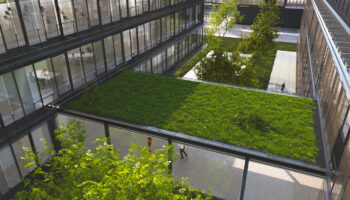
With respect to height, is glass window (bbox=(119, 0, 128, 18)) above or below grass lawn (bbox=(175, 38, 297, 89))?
above

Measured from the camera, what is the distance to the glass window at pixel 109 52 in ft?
60.5

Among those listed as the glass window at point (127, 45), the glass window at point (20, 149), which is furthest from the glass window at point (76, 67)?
the glass window at point (127, 45)

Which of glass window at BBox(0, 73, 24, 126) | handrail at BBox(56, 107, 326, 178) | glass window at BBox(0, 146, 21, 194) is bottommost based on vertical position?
glass window at BBox(0, 146, 21, 194)

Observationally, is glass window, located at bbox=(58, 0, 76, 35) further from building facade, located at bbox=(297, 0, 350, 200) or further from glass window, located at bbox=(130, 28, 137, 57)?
building facade, located at bbox=(297, 0, 350, 200)

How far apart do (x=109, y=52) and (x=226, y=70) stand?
857cm

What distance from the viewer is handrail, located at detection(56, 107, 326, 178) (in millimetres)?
10555

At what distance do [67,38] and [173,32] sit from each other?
15112 millimetres

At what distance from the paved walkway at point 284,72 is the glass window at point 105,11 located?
1742 cm

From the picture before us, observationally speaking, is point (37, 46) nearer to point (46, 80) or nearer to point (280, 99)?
point (46, 80)

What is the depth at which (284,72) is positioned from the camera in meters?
31.3

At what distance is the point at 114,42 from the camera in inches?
754

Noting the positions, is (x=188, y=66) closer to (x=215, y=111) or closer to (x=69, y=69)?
(x=69, y=69)

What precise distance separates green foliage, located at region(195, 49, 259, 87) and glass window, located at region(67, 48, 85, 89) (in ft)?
28.4

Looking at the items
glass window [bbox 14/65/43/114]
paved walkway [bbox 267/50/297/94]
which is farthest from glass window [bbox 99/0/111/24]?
paved walkway [bbox 267/50/297/94]
